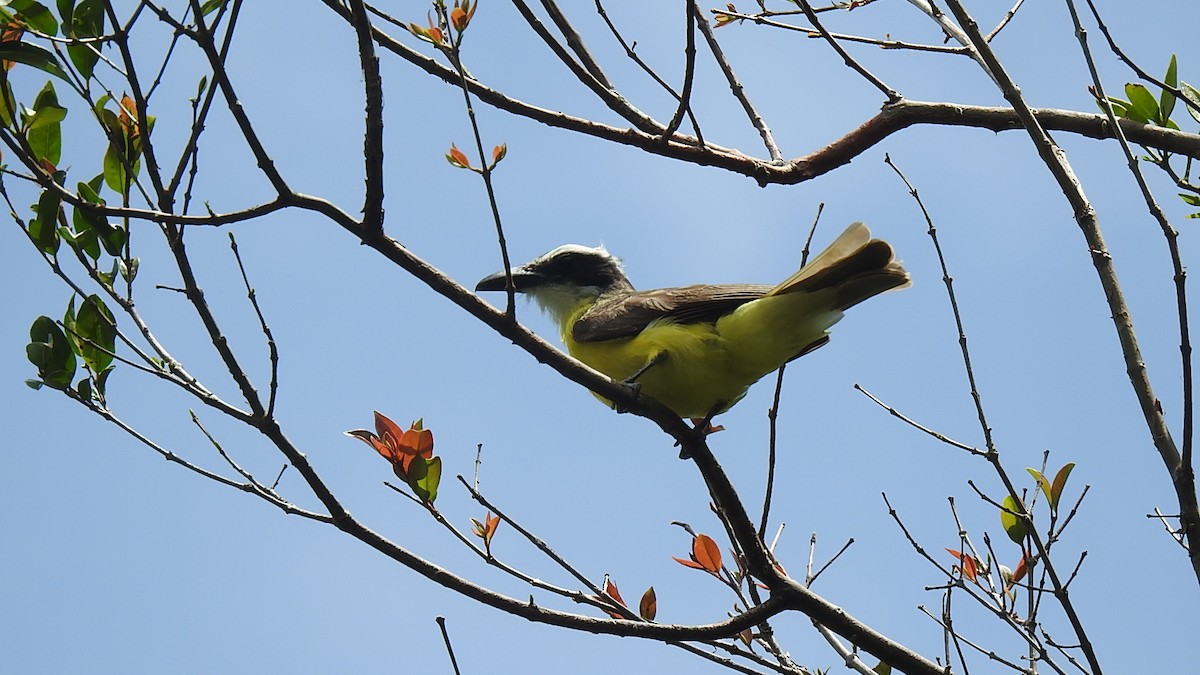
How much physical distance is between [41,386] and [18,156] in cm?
75

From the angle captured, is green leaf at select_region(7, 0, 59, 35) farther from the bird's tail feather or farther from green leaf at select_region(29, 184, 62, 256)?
the bird's tail feather

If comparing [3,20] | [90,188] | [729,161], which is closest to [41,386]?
[90,188]

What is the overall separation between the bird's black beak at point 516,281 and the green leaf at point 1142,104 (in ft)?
10.2

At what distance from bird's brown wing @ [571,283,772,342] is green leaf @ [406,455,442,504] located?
1714 mm

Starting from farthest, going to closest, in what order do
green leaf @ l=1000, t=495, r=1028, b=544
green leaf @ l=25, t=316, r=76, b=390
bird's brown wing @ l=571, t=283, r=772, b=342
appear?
bird's brown wing @ l=571, t=283, r=772, b=342
green leaf @ l=1000, t=495, r=1028, b=544
green leaf @ l=25, t=316, r=76, b=390

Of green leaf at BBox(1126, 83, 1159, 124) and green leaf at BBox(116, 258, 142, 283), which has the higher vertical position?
green leaf at BBox(1126, 83, 1159, 124)

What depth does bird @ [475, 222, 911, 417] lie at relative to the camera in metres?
4.34

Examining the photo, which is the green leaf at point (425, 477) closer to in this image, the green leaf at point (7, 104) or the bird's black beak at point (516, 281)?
the green leaf at point (7, 104)

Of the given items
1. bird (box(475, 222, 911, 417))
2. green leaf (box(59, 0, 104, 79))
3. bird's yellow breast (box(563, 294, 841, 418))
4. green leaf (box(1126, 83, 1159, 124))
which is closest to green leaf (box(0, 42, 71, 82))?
green leaf (box(59, 0, 104, 79))

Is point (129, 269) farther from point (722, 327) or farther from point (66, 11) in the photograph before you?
point (722, 327)

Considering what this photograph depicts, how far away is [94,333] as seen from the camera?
3504 mm

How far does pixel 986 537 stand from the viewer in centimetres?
400

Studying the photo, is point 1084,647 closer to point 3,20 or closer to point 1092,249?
point 1092,249

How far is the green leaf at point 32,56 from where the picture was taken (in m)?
3.10
